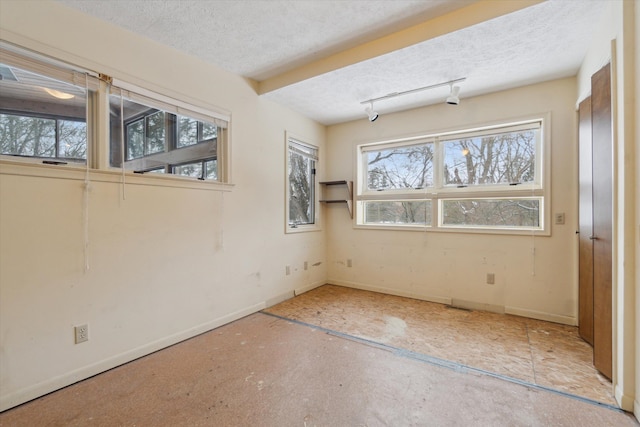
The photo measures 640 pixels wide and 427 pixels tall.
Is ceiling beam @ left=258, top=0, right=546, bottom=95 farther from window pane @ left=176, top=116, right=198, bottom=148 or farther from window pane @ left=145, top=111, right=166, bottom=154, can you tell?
window pane @ left=145, top=111, right=166, bottom=154

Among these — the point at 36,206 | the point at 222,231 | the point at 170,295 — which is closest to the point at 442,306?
the point at 222,231

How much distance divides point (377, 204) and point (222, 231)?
2.29 m

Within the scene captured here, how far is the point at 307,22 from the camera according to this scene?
221cm

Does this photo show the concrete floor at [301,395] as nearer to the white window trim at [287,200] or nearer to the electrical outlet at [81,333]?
the electrical outlet at [81,333]

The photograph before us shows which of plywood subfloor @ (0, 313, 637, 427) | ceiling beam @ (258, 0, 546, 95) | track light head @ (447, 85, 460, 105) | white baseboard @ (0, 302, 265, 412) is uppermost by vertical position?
ceiling beam @ (258, 0, 546, 95)

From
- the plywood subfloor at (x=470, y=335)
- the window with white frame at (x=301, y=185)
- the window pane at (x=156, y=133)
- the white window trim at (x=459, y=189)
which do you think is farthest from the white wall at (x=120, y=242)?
the white window trim at (x=459, y=189)

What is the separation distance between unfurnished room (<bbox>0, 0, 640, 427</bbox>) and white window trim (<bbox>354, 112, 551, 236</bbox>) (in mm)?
25

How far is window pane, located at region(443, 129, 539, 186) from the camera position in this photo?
3125mm

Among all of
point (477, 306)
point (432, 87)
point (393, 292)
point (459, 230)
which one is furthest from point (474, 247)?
point (432, 87)

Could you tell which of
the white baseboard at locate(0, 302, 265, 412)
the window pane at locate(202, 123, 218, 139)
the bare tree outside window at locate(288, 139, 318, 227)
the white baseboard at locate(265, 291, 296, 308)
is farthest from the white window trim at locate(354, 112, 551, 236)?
the white baseboard at locate(0, 302, 265, 412)

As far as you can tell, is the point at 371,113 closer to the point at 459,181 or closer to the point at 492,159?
the point at 459,181

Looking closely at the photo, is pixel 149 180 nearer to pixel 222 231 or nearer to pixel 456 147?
pixel 222 231

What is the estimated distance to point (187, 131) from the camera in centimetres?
269

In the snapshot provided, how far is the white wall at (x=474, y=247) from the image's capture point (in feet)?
9.38
